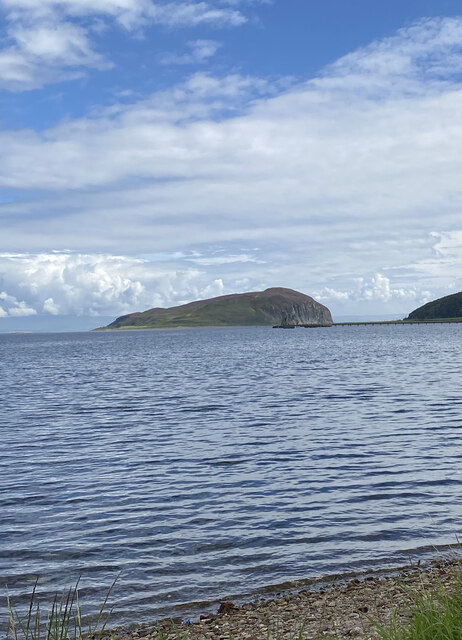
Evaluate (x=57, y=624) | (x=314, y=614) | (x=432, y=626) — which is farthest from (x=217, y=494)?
(x=57, y=624)

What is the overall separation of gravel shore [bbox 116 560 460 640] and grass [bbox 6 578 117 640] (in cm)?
86

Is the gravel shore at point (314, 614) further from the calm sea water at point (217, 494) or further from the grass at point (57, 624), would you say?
the calm sea water at point (217, 494)

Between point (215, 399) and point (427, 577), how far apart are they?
37.0m

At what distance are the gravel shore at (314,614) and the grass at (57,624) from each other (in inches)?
34.0

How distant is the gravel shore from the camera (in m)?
10.8

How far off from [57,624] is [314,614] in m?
6.53

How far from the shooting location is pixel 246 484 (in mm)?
22781

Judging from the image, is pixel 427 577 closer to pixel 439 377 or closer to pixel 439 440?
pixel 439 440

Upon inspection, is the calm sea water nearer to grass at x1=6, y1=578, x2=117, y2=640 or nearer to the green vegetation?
grass at x1=6, y1=578, x2=117, y2=640

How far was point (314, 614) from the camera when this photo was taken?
11.9 metres

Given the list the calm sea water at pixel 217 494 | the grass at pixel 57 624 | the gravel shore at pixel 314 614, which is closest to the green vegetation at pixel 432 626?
the gravel shore at pixel 314 614

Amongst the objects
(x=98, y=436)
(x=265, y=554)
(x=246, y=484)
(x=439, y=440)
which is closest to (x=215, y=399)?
(x=98, y=436)

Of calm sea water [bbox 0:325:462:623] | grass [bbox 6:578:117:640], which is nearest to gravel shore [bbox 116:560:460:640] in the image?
grass [bbox 6:578:117:640]

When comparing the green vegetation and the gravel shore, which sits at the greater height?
the green vegetation
